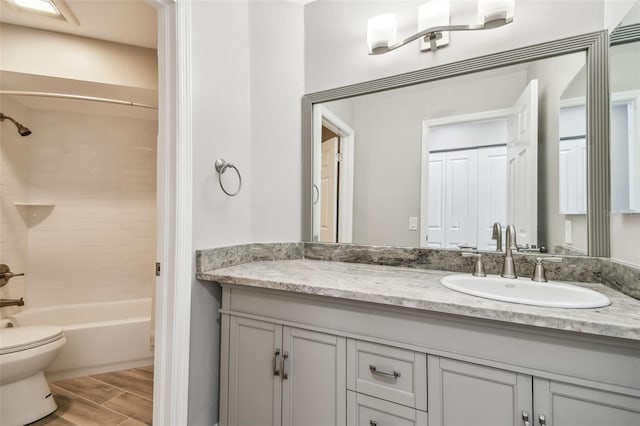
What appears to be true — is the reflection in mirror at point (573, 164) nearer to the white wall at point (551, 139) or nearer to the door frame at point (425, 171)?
the white wall at point (551, 139)

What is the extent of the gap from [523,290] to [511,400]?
1.48ft

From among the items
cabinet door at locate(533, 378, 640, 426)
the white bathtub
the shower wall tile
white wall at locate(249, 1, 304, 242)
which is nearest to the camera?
cabinet door at locate(533, 378, 640, 426)

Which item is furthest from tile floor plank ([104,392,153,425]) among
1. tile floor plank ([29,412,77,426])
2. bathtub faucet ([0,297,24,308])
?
bathtub faucet ([0,297,24,308])

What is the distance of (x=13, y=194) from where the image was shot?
92.5 inches

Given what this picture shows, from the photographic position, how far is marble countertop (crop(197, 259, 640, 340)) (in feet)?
2.49

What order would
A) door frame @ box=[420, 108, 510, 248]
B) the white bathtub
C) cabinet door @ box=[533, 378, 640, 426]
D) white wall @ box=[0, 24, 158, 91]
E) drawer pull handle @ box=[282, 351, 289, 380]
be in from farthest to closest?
the white bathtub
white wall @ box=[0, 24, 158, 91]
door frame @ box=[420, 108, 510, 248]
drawer pull handle @ box=[282, 351, 289, 380]
cabinet door @ box=[533, 378, 640, 426]

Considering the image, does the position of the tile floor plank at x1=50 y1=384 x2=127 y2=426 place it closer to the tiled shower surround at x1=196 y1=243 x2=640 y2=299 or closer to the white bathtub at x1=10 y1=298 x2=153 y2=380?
the white bathtub at x1=10 y1=298 x2=153 y2=380

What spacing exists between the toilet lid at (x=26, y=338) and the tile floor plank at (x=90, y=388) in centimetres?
44

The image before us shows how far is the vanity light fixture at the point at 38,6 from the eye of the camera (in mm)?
1669

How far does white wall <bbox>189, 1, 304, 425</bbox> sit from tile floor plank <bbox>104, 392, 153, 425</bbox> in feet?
1.89

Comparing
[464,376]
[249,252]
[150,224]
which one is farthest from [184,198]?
[150,224]

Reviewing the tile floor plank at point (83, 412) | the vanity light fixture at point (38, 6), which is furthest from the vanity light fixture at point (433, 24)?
the tile floor plank at point (83, 412)

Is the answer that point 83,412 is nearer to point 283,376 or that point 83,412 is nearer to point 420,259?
point 283,376

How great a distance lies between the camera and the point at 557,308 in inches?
32.9
